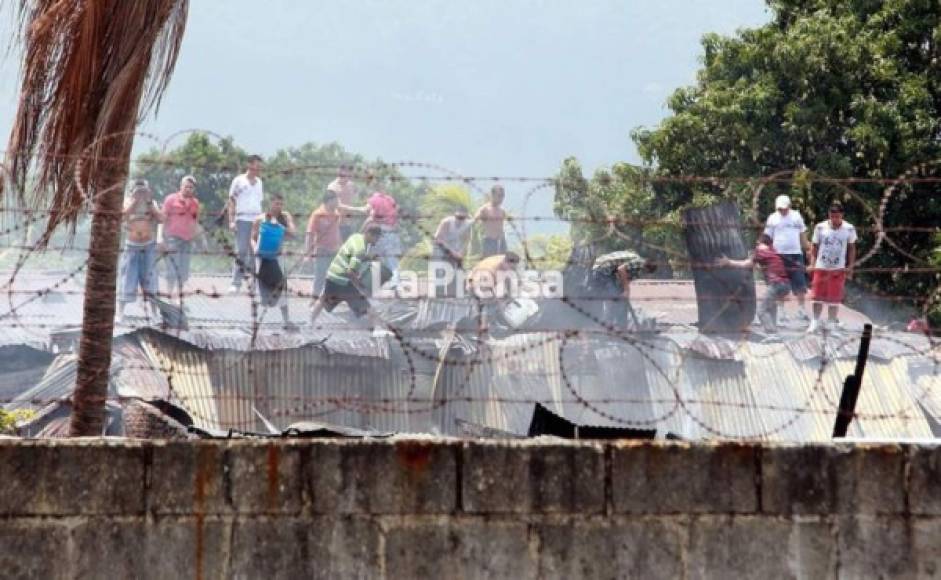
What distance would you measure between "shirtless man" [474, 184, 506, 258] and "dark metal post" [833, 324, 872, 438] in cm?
202

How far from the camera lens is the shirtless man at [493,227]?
7605 mm

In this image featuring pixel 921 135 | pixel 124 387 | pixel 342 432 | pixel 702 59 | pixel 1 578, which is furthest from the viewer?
pixel 702 59

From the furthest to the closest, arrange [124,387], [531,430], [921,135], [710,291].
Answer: [921,135], [124,387], [710,291], [531,430]

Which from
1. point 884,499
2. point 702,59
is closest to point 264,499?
point 884,499

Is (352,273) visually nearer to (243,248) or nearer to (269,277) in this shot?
(243,248)

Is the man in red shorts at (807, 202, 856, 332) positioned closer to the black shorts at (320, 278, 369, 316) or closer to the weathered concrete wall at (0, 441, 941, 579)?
the black shorts at (320, 278, 369, 316)

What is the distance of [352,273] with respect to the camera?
323 inches

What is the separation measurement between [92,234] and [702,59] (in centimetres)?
1900

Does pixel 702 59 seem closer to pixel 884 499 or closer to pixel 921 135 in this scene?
pixel 921 135

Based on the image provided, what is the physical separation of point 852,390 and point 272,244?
3492 mm

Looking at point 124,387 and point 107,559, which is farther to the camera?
point 124,387

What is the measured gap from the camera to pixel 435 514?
213 inches

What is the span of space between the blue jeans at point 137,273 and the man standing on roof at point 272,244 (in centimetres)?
58

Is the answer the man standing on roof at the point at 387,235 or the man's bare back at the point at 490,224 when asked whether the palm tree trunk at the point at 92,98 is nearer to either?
the man standing on roof at the point at 387,235
